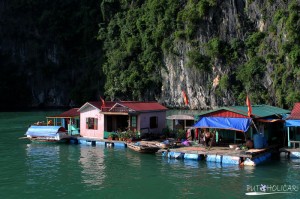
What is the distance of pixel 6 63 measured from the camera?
95125 mm

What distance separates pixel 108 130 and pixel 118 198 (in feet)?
49.7

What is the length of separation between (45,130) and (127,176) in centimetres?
1411

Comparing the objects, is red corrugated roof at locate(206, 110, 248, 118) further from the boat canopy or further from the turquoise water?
the boat canopy

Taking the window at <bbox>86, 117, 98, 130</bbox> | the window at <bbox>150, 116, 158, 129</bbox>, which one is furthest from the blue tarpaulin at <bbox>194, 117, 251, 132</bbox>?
the window at <bbox>86, 117, 98, 130</bbox>

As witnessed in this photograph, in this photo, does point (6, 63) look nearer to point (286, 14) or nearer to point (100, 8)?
point (100, 8)

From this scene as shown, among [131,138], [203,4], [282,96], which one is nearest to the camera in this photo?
[131,138]

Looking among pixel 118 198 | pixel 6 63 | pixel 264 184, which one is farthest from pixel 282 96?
pixel 6 63

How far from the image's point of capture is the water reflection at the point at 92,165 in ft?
67.3

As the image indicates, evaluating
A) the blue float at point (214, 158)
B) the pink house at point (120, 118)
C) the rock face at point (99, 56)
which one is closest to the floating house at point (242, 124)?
the blue float at point (214, 158)

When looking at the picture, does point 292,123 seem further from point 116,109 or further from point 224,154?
point 116,109

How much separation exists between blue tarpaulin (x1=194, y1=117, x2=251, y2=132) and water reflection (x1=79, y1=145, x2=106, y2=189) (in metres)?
6.99

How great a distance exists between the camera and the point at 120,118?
32.8m

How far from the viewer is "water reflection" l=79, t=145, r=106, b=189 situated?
20516mm

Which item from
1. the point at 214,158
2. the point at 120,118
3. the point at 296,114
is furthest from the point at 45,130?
the point at 296,114
